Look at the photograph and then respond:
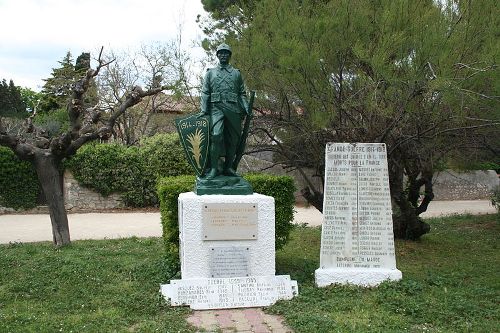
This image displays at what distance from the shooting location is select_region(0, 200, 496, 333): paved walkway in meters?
5.21

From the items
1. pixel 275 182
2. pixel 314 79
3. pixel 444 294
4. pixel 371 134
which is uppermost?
pixel 314 79

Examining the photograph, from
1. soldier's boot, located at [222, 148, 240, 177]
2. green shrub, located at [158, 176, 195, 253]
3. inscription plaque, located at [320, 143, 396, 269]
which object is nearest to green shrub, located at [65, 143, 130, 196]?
green shrub, located at [158, 176, 195, 253]

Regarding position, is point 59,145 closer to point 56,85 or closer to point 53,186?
point 53,186

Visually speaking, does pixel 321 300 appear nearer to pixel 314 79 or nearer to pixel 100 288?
pixel 100 288

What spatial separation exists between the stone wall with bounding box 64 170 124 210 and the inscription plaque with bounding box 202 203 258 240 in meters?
12.4

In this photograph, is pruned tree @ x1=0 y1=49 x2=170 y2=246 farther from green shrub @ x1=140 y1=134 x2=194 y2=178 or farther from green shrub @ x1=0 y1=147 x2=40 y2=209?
green shrub @ x1=140 y1=134 x2=194 y2=178

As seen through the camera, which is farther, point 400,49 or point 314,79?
point 314,79

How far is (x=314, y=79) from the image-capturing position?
7.74 meters

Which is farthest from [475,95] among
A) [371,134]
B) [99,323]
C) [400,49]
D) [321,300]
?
[99,323]

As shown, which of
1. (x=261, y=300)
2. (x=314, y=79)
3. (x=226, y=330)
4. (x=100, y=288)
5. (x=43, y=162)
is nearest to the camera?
(x=226, y=330)

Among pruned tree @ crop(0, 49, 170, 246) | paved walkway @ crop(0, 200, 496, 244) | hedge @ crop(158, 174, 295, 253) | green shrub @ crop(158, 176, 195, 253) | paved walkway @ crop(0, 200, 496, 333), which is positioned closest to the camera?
paved walkway @ crop(0, 200, 496, 333)

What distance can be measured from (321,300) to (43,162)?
5609 millimetres

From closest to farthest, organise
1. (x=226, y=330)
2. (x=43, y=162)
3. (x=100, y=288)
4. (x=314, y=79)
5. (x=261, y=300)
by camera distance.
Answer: (x=226, y=330) → (x=261, y=300) → (x=100, y=288) → (x=314, y=79) → (x=43, y=162)

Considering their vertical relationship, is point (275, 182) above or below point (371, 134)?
below
